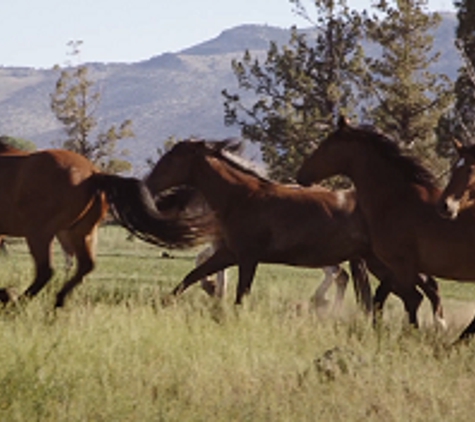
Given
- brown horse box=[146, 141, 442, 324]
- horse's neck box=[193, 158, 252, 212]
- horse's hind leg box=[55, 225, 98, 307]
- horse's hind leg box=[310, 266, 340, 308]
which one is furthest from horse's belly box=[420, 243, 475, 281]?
horse's hind leg box=[310, 266, 340, 308]

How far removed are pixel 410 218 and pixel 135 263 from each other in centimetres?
1916

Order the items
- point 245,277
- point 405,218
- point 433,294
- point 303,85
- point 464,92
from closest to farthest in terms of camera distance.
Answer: point 405,218 → point 245,277 → point 433,294 → point 464,92 → point 303,85

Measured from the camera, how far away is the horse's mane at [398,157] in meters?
12.8

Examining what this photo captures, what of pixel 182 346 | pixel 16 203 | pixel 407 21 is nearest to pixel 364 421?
pixel 182 346

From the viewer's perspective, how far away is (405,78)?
40.5m

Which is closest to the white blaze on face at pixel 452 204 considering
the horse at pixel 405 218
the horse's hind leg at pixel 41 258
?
the horse at pixel 405 218

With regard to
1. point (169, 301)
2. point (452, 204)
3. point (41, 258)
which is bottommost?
point (169, 301)

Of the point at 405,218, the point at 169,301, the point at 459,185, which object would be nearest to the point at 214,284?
the point at 169,301

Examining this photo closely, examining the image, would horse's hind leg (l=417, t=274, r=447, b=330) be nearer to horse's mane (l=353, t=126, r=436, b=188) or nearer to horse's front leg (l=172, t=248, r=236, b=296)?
horse's front leg (l=172, t=248, r=236, b=296)

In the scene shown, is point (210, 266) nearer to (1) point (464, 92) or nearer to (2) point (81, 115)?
(1) point (464, 92)

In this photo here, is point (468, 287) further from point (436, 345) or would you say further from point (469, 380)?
point (469, 380)

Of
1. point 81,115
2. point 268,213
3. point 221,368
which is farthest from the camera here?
point 81,115

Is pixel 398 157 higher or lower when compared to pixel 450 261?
higher

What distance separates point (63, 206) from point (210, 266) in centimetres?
182
